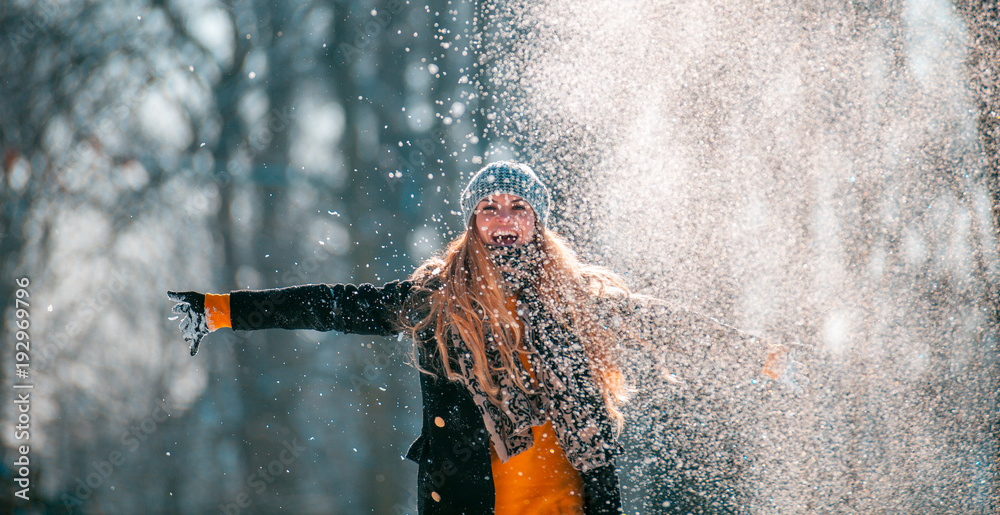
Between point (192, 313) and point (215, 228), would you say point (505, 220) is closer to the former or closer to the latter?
point (192, 313)

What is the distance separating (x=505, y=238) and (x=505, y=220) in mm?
59

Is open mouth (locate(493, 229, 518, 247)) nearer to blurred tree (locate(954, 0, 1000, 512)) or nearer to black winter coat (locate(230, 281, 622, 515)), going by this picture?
black winter coat (locate(230, 281, 622, 515))

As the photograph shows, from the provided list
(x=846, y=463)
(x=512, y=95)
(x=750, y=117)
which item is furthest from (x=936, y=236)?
(x=512, y=95)

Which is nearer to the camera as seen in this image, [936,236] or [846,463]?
[936,236]

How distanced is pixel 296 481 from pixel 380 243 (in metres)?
2.66

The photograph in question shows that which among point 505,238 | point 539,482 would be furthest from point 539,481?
point 505,238

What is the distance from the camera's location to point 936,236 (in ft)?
13.4

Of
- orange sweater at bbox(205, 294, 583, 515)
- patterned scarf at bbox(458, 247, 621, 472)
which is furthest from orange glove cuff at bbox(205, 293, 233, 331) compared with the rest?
orange sweater at bbox(205, 294, 583, 515)

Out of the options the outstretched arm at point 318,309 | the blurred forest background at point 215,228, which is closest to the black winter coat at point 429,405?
the outstretched arm at point 318,309

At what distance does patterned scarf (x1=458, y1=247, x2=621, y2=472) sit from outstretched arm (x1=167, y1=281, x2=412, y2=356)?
0.29 meters

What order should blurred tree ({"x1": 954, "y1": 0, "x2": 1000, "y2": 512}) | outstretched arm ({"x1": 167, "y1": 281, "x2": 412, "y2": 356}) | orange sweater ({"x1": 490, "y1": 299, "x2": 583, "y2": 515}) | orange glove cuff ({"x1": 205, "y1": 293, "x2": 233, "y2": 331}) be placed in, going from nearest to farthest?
orange sweater ({"x1": 490, "y1": 299, "x2": 583, "y2": 515}), outstretched arm ({"x1": 167, "y1": 281, "x2": 412, "y2": 356}), orange glove cuff ({"x1": 205, "y1": 293, "x2": 233, "y2": 331}), blurred tree ({"x1": 954, "y1": 0, "x2": 1000, "y2": 512})

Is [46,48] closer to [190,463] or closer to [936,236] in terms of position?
[190,463]

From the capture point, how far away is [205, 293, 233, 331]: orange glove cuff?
1.86 m

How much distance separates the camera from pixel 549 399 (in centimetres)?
161
